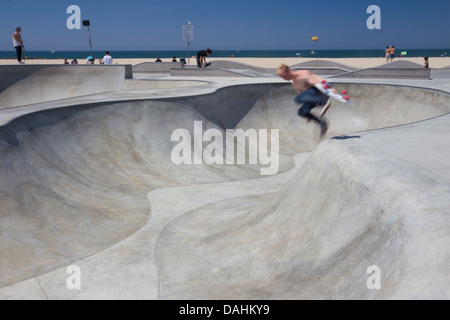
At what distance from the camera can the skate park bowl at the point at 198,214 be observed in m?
3.95

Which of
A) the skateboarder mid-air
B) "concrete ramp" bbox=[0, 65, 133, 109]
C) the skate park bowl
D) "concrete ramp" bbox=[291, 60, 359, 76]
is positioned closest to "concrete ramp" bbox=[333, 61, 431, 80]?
"concrete ramp" bbox=[291, 60, 359, 76]

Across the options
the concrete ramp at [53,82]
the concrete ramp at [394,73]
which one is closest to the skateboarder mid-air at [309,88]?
the concrete ramp at [53,82]

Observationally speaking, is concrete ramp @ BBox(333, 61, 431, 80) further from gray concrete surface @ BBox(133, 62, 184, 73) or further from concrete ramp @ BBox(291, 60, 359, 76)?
gray concrete surface @ BBox(133, 62, 184, 73)

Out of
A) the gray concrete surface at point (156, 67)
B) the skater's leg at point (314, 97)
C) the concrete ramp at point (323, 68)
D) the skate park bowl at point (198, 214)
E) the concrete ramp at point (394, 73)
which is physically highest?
the gray concrete surface at point (156, 67)

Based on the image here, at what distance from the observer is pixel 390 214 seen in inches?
159

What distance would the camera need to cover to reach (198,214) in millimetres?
8969

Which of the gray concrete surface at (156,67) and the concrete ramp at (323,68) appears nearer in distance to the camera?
the concrete ramp at (323,68)

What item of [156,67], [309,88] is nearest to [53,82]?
[156,67]

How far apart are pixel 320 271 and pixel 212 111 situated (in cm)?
1106

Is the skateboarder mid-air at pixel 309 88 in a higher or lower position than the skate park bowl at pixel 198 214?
higher

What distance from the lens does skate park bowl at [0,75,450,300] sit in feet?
13.0

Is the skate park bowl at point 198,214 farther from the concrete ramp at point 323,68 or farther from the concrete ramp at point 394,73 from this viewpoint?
the concrete ramp at point 323,68

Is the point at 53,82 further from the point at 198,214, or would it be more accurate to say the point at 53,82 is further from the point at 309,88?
the point at 309,88
